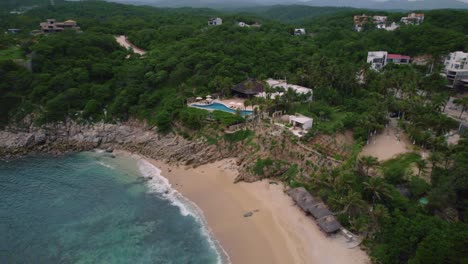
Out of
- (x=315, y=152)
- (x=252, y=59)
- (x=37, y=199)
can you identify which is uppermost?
(x=252, y=59)

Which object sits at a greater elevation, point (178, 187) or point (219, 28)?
point (219, 28)

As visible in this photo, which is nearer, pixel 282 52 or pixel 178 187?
pixel 178 187

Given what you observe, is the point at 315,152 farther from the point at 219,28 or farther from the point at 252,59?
the point at 219,28

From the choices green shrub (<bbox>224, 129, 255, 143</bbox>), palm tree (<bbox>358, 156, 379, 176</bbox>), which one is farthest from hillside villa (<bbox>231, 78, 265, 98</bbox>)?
palm tree (<bbox>358, 156, 379, 176</bbox>)

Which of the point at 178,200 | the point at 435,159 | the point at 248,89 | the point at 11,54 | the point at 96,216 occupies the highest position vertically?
the point at 11,54

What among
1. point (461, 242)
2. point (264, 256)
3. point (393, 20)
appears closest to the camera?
point (461, 242)


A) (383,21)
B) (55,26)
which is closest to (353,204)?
(55,26)

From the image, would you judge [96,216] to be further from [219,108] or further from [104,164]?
[219,108]

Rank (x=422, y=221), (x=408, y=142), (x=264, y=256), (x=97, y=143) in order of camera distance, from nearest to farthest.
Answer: (x=422, y=221) → (x=264, y=256) → (x=408, y=142) → (x=97, y=143)

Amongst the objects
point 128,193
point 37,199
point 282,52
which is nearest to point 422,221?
point 128,193
